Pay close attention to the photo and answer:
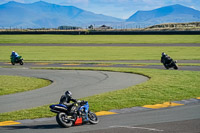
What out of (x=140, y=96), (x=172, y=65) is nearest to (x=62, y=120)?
(x=140, y=96)

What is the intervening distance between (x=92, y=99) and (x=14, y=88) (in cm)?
731

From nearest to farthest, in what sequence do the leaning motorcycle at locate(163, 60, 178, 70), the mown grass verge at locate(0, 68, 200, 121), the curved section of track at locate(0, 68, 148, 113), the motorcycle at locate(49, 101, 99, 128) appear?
1. the motorcycle at locate(49, 101, 99, 128)
2. the mown grass verge at locate(0, 68, 200, 121)
3. the curved section of track at locate(0, 68, 148, 113)
4. the leaning motorcycle at locate(163, 60, 178, 70)

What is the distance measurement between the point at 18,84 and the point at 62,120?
1409cm

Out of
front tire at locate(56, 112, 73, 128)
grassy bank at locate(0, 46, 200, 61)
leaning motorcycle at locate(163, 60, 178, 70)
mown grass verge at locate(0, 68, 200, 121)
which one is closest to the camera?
front tire at locate(56, 112, 73, 128)

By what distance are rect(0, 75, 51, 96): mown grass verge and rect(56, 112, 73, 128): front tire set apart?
10.3 m

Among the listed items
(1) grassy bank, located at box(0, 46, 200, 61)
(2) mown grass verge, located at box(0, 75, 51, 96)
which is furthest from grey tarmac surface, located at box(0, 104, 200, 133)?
(1) grassy bank, located at box(0, 46, 200, 61)

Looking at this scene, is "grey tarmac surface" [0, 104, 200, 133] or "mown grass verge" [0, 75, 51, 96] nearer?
Result: "grey tarmac surface" [0, 104, 200, 133]

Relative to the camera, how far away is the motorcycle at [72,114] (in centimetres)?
1314

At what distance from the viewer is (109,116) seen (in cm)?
1541

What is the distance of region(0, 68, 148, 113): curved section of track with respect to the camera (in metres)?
18.8

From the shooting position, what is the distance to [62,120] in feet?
43.0

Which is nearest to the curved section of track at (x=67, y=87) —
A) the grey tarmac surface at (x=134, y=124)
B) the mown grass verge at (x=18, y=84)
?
the mown grass verge at (x=18, y=84)

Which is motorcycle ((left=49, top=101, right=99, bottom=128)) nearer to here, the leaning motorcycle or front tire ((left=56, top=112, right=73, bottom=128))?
front tire ((left=56, top=112, right=73, bottom=128))

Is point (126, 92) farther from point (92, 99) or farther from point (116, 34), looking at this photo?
point (116, 34)
